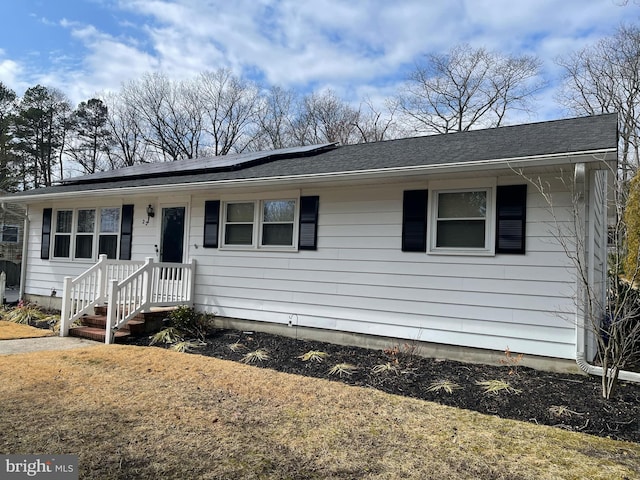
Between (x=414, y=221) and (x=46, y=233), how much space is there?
895cm

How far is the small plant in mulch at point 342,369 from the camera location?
522 centimetres

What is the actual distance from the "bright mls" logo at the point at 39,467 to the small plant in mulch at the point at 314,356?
10.8 feet

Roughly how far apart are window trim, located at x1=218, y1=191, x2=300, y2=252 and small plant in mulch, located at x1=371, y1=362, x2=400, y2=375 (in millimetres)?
2465

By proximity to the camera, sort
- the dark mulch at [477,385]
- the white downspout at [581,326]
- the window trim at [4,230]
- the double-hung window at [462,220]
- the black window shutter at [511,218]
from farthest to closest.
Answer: the window trim at [4,230], the double-hung window at [462,220], the black window shutter at [511,218], the white downspout at [581,326], the dark mulch at [477,385]

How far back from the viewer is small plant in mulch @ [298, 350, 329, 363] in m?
5.76

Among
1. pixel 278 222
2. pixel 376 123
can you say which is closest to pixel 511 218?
pixel 278 222

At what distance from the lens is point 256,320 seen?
7352 mm

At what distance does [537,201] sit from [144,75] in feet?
92.1

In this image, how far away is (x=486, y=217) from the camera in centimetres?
555

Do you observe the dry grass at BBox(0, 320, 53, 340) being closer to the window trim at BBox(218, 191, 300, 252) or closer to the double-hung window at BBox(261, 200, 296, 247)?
the window trim at BBox(218, 191, 300, 252)

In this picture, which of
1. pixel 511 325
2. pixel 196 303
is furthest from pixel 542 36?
pixel 196 303

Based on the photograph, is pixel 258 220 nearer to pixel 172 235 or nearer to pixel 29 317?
pixel 172 235

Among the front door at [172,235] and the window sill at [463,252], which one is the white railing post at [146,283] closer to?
the front door at [172,235]

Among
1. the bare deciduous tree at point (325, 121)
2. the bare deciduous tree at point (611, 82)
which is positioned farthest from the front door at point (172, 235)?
the bare deciduous tree at point (325, 121)
